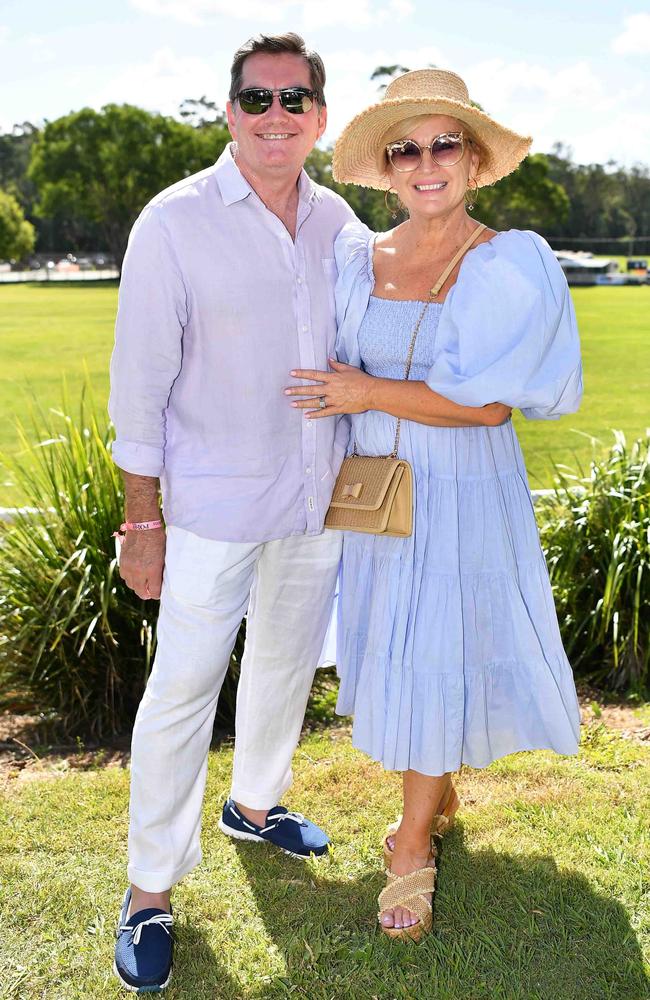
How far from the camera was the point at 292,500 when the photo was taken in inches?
114

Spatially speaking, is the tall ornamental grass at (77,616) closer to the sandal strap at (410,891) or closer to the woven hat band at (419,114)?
the sandal strap at (410,891)

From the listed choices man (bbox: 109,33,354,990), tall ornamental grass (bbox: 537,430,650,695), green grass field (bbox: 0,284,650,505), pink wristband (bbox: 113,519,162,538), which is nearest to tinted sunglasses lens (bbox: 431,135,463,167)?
man (bbox: 109,33,354,990)

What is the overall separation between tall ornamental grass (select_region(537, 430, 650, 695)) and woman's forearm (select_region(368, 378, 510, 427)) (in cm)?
190

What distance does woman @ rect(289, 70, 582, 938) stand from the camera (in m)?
2.69

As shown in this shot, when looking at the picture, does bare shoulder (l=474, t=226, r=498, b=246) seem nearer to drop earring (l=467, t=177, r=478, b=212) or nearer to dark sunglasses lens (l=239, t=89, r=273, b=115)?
drop earring (l=467, t=177, r=478, b=212)

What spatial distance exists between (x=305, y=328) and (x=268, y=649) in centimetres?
95

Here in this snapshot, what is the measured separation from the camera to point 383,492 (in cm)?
277

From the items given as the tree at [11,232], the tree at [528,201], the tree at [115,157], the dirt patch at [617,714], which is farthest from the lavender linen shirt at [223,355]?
the tree at [11,232]

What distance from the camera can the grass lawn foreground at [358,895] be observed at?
2.74 meters

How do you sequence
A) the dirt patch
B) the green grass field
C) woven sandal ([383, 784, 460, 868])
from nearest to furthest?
1. woven sandal ([383, 784, 460, 868])
2. the dirt patch
3. the green grass field

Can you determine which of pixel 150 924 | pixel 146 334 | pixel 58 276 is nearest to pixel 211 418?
pixel 146 334

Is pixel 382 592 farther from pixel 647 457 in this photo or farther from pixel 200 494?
pixel 647 457

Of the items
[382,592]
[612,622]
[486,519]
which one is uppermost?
[486,519]

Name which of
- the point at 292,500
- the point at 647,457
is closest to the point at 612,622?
the point at 647,457
